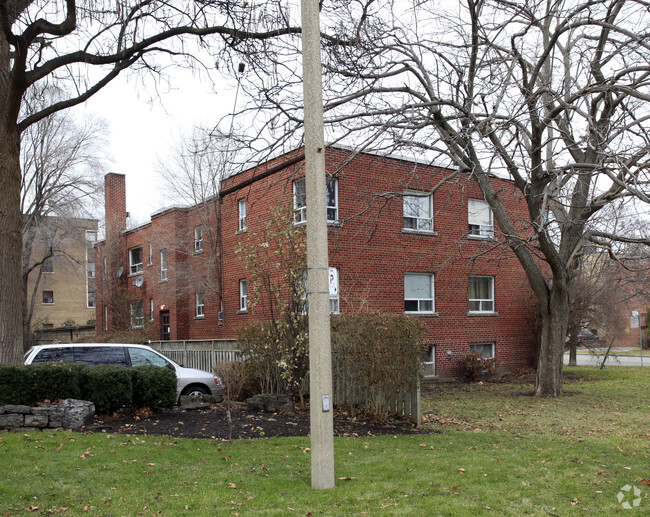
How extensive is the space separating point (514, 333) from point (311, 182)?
68.9 feet

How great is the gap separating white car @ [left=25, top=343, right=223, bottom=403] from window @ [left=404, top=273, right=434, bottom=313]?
9.59 meters

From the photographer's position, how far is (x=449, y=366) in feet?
76.0

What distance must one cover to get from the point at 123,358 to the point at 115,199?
955 inches

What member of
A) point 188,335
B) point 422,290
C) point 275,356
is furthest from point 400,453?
point 188,335

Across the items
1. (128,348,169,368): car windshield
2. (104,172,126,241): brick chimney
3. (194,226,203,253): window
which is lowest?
(128,348,169,368): car windshield

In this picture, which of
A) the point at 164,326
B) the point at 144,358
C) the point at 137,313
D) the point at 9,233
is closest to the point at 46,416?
Result: the point at 9,233

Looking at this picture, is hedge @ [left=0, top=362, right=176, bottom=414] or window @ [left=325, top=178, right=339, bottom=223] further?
window @ [left=325, top=178, right=339, bottom=223]

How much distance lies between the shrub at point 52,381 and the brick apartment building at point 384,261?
9.07 m

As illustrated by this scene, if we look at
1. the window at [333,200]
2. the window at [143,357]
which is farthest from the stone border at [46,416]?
the window at [333,200]

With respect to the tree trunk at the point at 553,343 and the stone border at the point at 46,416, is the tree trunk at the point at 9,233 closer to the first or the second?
the stone border at the point at 46,416

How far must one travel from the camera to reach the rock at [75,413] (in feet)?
30.6

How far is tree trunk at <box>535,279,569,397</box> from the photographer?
17.0 metres

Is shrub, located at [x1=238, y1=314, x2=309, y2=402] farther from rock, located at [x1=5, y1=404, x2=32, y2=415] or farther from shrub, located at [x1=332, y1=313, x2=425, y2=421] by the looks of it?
rock, located at [x1=5, y1=404, x2=32, y2=415]

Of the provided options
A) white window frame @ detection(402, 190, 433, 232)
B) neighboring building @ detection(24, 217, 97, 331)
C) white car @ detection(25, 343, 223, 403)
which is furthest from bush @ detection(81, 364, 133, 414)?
neighboring building @ detection(24, 217, 97, 331)
